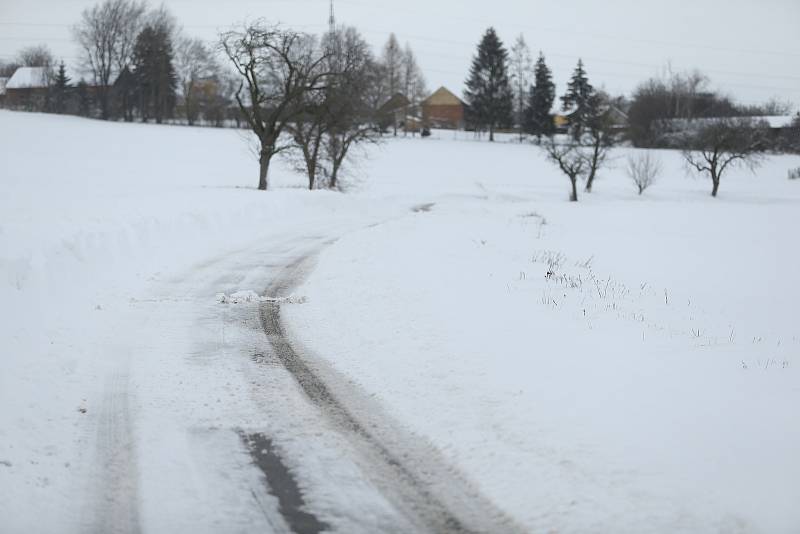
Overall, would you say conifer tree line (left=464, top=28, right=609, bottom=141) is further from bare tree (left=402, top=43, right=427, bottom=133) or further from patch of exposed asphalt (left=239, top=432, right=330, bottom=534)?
patch of exposed asphalt (left=239, top=432, right=330, bottom=534)

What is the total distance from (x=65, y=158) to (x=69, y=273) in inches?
1552

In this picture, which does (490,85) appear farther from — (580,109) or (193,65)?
(193,65)

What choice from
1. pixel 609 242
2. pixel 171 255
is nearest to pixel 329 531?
pixel 171 255

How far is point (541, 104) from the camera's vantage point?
275 feet

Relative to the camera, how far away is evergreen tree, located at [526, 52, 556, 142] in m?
83.5

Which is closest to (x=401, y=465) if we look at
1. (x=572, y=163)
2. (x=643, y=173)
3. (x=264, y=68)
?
(x=264, y=68)

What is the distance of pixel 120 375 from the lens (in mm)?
6250

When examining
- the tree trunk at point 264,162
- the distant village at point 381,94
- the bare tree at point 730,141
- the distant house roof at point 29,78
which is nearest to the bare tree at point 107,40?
the distant village at point 381,94

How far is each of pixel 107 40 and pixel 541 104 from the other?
56.7 meters

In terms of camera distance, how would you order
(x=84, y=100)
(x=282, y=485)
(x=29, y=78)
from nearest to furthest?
(x=282, y=485) < (x=84, y=100) < (x=29, y=78)

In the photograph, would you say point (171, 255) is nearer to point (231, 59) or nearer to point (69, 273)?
point (69, 273)

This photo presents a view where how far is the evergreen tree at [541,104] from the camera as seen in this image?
8350 centimetres

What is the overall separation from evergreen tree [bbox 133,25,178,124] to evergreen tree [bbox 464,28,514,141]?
130 feet

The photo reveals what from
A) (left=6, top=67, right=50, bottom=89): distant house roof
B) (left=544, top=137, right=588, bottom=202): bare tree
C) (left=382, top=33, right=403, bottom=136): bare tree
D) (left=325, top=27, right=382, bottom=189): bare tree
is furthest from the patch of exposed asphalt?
(left=6, top=67, right=50, bottom=89): distant house roof
